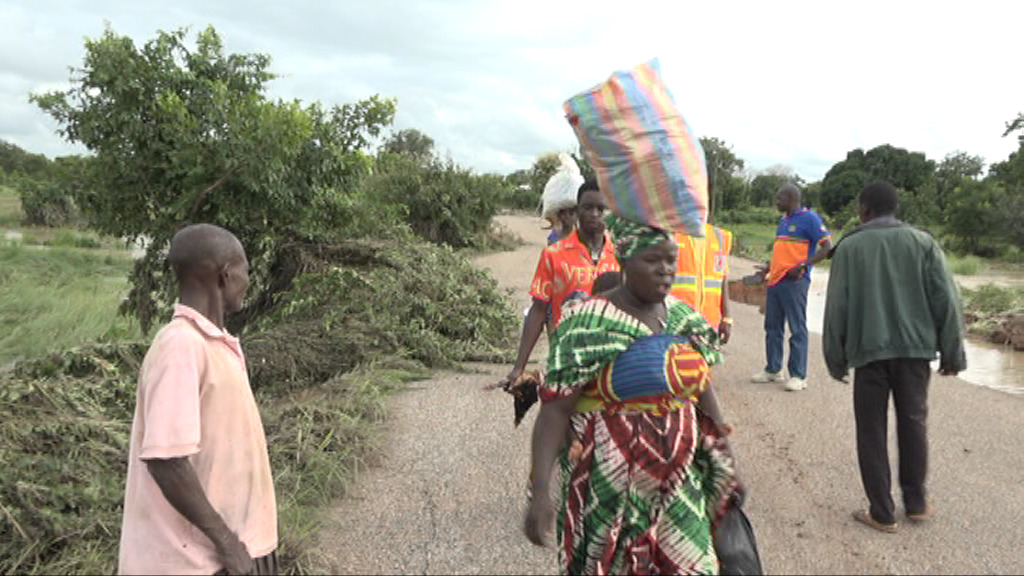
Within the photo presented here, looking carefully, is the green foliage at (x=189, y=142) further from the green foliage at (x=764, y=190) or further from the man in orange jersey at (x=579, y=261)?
the green foliage at (x=764, y=190)

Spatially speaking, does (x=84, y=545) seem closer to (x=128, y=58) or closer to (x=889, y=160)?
(x=128, y=58)

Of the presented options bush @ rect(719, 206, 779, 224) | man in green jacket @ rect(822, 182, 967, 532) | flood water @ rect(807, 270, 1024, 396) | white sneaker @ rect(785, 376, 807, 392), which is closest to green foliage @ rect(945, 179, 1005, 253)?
bush @ rect(719, 206, 779, 224)

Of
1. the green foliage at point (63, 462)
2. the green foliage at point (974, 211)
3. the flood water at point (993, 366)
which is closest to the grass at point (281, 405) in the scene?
the green foliage at point (63, 462)

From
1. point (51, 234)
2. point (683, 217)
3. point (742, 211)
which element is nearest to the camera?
point (683, 217)

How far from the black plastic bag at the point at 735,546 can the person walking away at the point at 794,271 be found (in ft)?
14.3

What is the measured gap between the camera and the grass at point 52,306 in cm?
974

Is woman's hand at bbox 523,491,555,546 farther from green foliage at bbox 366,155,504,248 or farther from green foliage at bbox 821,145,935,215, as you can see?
green foliage at bbox 821,145,935,215

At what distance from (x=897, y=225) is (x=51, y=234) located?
113 feet

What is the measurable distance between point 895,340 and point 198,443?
3237mm

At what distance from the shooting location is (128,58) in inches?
267

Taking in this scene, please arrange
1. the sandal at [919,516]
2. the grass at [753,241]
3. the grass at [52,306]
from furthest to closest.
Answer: the grass at [753,241] → the grass at [52,306] → the sandal at [919,516]

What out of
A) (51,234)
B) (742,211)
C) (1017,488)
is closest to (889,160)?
(742,211)

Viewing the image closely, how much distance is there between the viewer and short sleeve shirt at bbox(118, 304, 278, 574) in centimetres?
183

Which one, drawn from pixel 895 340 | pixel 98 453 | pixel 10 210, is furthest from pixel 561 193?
pixel 10 210
